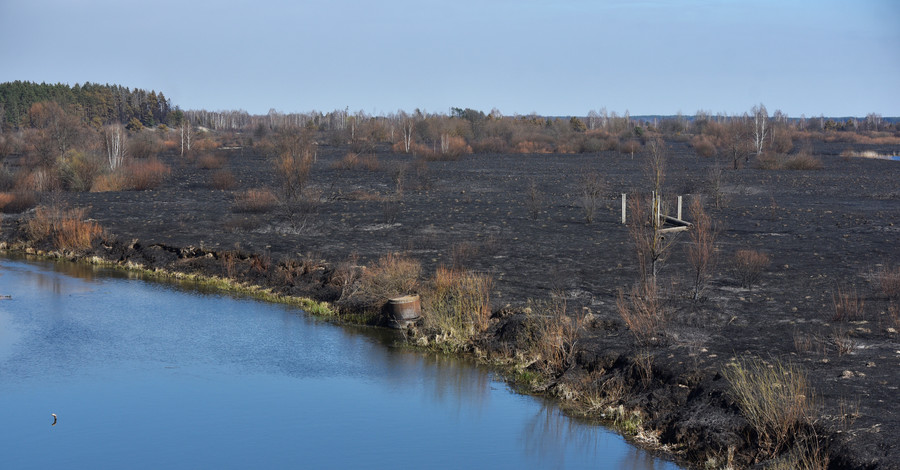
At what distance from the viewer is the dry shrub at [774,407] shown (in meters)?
9.33

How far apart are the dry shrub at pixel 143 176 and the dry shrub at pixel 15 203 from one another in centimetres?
785

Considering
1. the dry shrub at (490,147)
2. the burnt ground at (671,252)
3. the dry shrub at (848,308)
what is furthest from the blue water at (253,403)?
the dry shrub at (490,147)

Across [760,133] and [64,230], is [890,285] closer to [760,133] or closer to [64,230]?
[64,230]

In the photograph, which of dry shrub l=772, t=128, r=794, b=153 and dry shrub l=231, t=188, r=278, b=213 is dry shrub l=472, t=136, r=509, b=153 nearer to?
dry shrub l=772, t=128, r=794, b=153

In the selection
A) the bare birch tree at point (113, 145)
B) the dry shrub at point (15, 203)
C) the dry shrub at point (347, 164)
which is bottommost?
the dry shrub at point (15, 203)

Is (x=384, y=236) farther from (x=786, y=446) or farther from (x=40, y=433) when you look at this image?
(x=786, y=446)

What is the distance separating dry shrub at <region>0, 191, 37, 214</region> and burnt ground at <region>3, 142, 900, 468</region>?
3.57 ft

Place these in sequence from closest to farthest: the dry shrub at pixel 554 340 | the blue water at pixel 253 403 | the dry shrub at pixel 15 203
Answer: the blue water at pixel 253 403
the dry shrub at pixel 554 340
the dry shrub at pixel 15 203

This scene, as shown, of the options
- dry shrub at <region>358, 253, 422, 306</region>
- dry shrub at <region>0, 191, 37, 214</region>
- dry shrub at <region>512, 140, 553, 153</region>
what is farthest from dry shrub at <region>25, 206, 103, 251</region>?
dry shrub at <region>512, 140, 553, 153</region>

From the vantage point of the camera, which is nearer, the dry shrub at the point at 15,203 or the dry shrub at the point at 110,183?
the dry shrub at the point at 15,203

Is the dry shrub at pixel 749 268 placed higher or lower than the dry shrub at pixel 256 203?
lower

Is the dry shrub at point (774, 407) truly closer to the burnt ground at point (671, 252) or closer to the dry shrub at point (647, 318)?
the burnt ground at point (671, 252)

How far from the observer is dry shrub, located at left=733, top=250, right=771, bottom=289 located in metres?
17.1

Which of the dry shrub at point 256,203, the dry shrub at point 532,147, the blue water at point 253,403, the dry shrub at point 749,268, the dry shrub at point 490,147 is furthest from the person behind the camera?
the dry shrub at point 490,147
